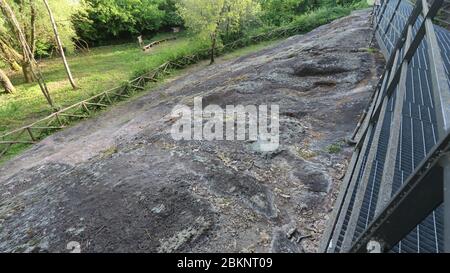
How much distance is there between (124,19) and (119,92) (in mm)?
18859

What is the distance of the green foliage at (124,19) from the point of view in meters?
33.5

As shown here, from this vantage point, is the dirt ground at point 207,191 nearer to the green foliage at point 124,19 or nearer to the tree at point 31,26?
the tree at point 31,26

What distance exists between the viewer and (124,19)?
34.2 meters

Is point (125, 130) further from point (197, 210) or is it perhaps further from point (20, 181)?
point (197, 210)

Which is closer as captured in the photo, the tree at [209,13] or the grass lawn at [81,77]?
the grass lawn at [81,77]

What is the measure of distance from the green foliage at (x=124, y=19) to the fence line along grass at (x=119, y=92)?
14.5 metres

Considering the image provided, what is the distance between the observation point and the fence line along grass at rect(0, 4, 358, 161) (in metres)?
14.7

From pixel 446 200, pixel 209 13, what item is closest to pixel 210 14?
pixel 209 13

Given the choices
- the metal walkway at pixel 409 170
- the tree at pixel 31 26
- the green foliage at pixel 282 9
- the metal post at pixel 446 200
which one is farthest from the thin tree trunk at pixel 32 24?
the metal post at pixel 446 200

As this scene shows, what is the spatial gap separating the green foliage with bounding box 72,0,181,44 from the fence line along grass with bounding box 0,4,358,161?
14.5 m

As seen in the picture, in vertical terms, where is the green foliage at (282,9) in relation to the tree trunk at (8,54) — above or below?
below

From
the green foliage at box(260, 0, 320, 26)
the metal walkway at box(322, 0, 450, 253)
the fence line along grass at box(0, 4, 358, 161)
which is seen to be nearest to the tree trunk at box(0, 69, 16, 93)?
the fence line along grass at box(0, 4, 358, 161)

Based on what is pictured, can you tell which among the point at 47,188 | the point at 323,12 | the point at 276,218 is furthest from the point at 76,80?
the point at 276,218
